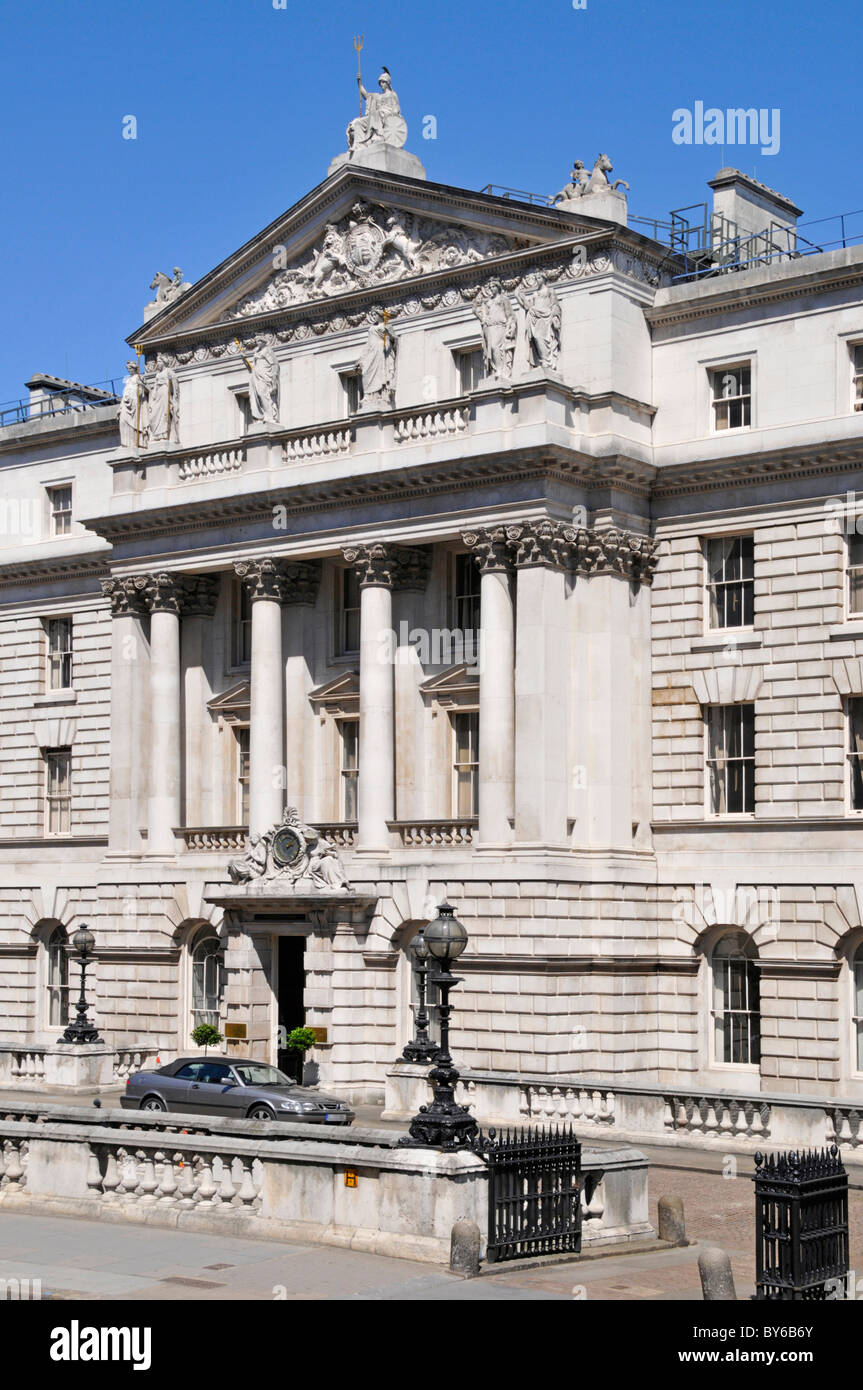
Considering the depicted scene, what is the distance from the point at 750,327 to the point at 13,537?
952 inches

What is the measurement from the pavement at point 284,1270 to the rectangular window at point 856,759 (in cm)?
1565

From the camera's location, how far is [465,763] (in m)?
46.3

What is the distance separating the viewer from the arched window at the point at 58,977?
55625 mm

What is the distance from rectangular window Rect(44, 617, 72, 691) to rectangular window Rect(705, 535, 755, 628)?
798 inches

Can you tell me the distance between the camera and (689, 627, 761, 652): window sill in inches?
1706

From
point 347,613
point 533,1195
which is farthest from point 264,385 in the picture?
point 533,1195

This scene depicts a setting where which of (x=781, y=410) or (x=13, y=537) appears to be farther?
(x=13, y=537)

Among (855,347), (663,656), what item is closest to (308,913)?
(663,656)

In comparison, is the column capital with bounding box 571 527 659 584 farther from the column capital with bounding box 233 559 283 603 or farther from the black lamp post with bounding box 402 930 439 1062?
the black lamp post with bounding box 402 930 439 1062

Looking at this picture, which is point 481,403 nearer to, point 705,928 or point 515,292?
point 515,292

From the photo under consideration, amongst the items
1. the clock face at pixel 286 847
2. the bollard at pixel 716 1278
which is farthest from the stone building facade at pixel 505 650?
the bollard at pixel 716 1278

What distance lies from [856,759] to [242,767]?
16.2m

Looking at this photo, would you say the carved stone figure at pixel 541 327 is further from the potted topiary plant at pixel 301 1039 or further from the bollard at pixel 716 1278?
the bollard at pixel 716 1278

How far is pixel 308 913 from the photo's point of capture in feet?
150
